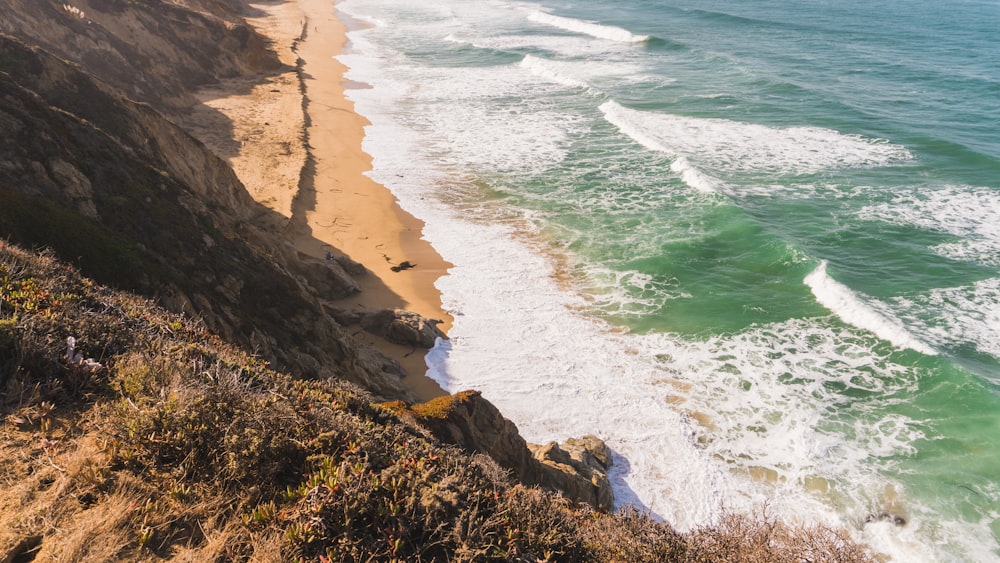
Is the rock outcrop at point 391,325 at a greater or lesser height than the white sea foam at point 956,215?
lesser

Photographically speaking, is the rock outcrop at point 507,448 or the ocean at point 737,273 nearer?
the rock outcrop at point 507,448

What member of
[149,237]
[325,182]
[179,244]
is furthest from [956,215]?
[149,237]

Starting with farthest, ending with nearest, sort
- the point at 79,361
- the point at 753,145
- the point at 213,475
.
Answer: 1. the point at 753,145
2. the point at 79,361
3. the point at 213,475

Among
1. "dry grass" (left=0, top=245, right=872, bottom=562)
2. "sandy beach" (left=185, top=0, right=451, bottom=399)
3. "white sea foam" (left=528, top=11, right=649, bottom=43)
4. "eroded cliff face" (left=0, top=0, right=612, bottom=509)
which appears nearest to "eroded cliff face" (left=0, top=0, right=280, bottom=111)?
"sandy beach" (left=185, top=0, right=451, bottom=399)

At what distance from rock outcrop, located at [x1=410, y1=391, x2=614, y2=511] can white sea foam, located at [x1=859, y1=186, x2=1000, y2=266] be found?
15186 mm

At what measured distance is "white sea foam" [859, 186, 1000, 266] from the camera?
18203 millimetres

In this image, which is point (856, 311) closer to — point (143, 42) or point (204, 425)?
point (204, 425)

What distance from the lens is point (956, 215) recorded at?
20.3 m

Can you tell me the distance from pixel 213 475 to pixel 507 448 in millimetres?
4636

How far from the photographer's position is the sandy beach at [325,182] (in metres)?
15.3

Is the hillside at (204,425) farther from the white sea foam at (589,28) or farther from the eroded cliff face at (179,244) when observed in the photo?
the white sea foam at (589,28)

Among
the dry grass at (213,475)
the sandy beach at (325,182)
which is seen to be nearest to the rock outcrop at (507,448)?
the dry grass at (213,475)

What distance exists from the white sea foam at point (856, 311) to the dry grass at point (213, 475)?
1089cm

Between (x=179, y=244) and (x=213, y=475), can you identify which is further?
(x=179, y=244)
